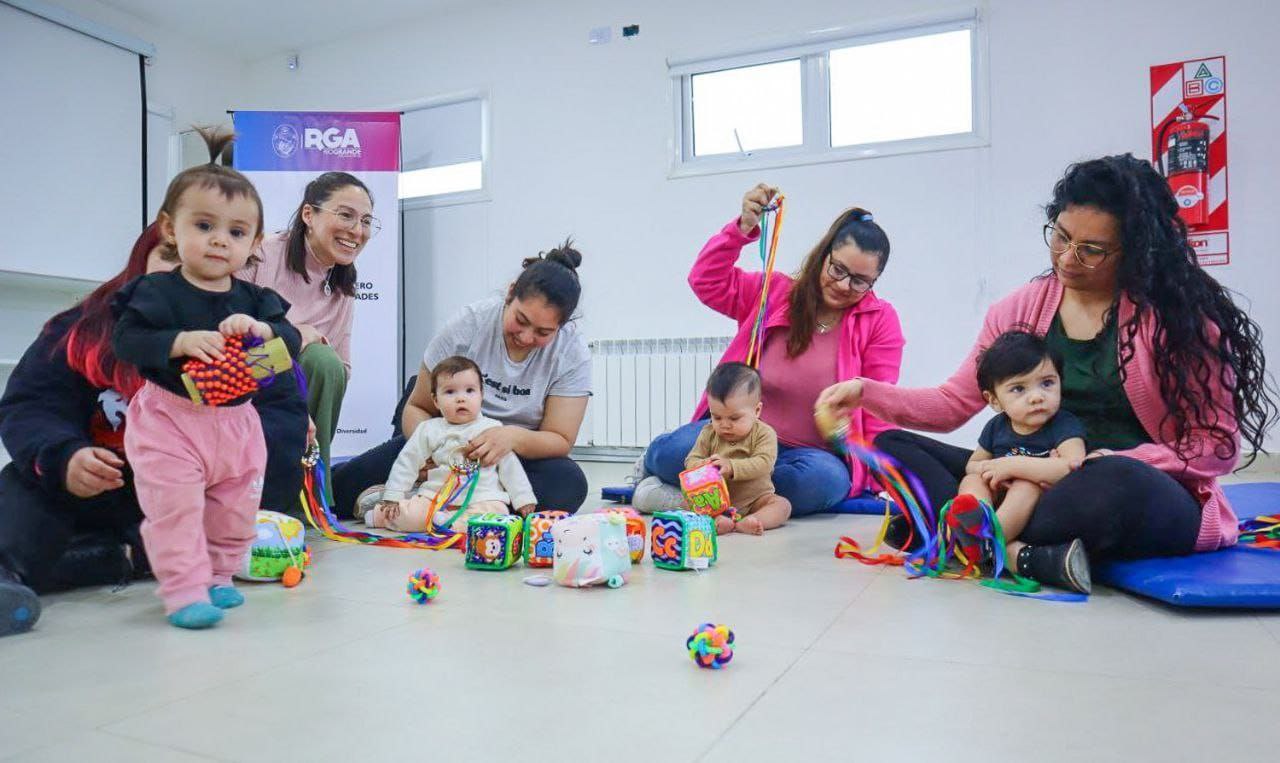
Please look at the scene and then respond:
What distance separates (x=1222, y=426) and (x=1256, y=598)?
1.16ft

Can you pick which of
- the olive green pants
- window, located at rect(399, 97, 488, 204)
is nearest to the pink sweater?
the olive green pants

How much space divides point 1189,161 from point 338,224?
3535 mm

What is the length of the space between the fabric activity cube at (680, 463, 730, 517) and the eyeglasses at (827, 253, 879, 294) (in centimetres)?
73

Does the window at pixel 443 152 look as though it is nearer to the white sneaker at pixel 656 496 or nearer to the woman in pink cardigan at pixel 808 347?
the woman in pink cardigan at pixel 808 347

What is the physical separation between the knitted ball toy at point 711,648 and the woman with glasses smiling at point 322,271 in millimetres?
1680

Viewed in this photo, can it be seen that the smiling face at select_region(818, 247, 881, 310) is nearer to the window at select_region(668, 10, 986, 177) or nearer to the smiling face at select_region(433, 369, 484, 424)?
the smiling face at select_region(433, 369, 484, 424)

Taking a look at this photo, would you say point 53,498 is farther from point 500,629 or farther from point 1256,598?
point 1256,598

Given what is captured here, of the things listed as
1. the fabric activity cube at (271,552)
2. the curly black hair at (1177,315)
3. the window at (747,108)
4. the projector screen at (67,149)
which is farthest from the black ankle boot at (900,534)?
the projector screen at (67,149)

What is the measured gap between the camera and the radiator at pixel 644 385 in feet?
15.4

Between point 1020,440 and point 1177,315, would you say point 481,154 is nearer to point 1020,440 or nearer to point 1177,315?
point 1020,440

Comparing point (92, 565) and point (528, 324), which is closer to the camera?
point (92, 565)

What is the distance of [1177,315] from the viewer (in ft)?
5.48

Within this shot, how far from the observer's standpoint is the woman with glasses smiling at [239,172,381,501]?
2.56 m

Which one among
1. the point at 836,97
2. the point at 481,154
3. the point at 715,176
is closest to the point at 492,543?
the point at 715,176
